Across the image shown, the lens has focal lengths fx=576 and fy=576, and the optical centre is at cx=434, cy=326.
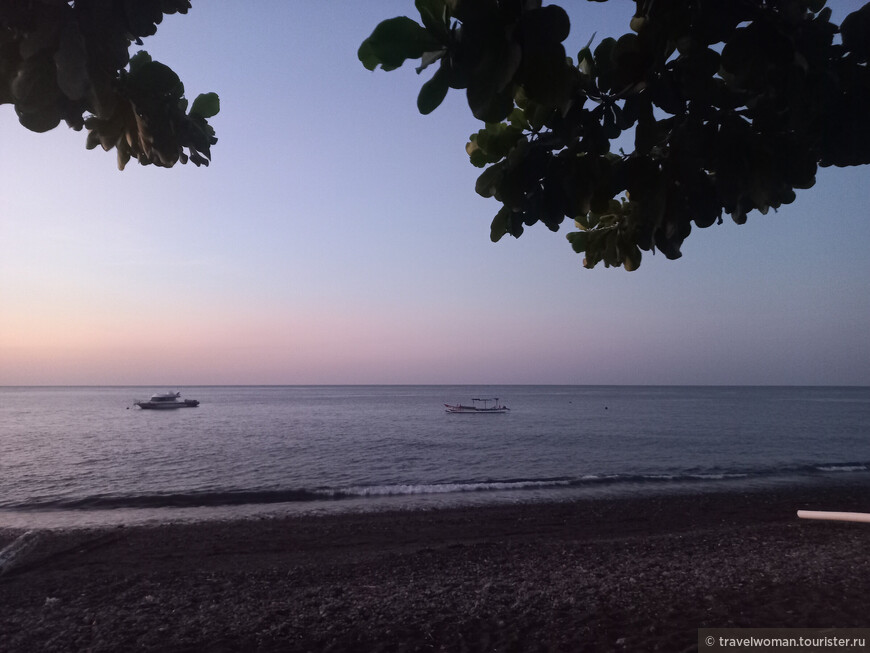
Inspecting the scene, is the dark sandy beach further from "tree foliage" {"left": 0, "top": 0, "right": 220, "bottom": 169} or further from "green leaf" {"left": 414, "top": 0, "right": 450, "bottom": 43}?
"green leaf" {"left": 414, "top": 0, "right": 450, "bottom": 43}

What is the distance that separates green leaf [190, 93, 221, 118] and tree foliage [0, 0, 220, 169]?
0.16 m

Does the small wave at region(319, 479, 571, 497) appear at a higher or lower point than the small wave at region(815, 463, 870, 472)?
higher

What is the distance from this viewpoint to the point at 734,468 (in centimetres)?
2850

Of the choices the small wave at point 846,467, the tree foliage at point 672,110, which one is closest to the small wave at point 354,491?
the small wave at point 846,467

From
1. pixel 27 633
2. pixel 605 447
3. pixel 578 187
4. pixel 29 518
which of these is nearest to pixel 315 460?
pixel 29 518

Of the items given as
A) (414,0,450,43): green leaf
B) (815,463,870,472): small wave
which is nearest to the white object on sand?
(414,0,450,43): green leaf

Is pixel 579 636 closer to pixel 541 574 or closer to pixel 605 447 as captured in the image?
pixel 541 574

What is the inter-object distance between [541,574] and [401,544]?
4.45 metres

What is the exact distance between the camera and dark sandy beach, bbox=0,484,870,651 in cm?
695

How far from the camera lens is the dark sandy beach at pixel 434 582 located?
6.95 m

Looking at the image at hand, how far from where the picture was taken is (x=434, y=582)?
9.43m

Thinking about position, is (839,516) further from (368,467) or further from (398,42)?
(368,467)

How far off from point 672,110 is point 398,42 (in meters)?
1.05

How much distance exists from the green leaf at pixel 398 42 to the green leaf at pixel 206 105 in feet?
4.34
